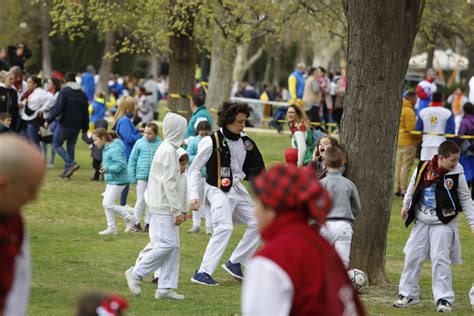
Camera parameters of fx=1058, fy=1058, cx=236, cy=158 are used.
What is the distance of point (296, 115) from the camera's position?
14711mm

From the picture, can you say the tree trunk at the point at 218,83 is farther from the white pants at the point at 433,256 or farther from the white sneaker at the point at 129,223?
the white pants at the point at 433,256

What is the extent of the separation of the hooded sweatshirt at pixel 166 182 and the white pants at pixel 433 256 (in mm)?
2378

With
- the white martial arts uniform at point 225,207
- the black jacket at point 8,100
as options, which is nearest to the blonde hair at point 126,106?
the black jacket at point 8,100

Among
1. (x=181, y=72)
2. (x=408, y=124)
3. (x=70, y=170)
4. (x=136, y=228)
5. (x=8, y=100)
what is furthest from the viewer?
(x=181, y=72)

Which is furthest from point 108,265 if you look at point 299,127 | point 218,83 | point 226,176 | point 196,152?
point 218,83

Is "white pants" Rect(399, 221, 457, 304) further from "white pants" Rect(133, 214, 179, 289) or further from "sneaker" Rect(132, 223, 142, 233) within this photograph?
"sneaker" Rect(132, 223, 142, 233)

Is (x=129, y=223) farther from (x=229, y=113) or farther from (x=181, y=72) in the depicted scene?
(x=181, y=72)

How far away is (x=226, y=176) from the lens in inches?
462

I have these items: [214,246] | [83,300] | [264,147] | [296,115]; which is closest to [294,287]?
[83,300]

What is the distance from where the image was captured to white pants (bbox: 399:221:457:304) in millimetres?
10453

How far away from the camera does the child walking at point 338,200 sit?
32.7 ft

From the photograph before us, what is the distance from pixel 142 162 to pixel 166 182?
5073mm

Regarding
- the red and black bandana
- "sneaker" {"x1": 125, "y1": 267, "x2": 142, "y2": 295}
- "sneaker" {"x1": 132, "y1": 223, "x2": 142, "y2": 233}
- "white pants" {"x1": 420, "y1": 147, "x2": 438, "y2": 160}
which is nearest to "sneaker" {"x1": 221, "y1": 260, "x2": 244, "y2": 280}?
"sneaker" {"x1": 125, "y1": 267, "x2": 142, "y2": 295}

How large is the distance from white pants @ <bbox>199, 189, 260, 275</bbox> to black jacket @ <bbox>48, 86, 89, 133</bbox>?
412 inches
